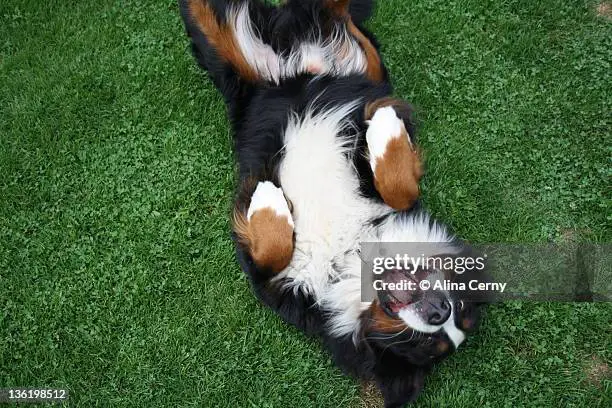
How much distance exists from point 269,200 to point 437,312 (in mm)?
980

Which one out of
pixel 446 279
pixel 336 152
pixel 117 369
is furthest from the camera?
pixel 117 369

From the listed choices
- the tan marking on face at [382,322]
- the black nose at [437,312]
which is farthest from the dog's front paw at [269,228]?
the black nose at [437,312]

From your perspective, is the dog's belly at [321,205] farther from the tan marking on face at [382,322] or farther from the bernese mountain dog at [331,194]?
the tan marking on face at [382,322]

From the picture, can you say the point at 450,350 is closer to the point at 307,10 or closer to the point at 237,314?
the point at 237,314

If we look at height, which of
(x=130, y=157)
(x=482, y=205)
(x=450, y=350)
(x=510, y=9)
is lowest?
(x=450, y=350)

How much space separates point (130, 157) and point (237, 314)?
1.20 meters

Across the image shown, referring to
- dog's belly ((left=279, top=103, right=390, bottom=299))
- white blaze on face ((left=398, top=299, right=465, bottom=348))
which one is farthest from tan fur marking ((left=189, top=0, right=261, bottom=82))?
white blaze on face ((left=398, top=299, right=465, bottom=348))

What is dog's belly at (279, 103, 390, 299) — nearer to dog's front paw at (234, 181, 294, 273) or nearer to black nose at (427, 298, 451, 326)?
dog's front paw at (234, 181, 294, 273)

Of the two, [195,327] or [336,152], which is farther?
[195,327]

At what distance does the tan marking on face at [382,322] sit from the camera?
284 cm

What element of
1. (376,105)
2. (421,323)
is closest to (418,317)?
(421,323)

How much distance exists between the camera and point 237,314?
11.1 feet

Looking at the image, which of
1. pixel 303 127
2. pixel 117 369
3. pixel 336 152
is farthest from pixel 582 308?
pixel 117 369

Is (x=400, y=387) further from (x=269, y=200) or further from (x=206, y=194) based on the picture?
(x=206, y=194)
